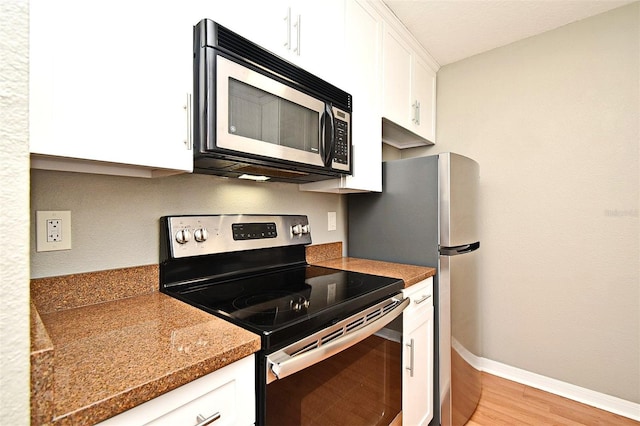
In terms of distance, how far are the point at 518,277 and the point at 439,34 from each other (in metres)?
1.80

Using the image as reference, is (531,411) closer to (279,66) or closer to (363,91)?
(363,91)

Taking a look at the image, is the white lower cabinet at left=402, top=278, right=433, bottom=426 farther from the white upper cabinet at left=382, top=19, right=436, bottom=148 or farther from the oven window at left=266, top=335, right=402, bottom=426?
the white upper cabinet at left=382, top=19, right=436, bottom=148

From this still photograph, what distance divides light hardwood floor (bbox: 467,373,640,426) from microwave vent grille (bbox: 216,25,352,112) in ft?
6.41

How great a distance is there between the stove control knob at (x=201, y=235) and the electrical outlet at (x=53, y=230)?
394mm

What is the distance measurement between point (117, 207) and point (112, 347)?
22.6 inches

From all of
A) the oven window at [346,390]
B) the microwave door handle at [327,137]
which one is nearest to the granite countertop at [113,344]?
the oven window at [346,390]

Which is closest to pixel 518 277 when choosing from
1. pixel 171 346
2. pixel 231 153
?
pixel 231 153

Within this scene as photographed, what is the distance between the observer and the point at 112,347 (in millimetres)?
703

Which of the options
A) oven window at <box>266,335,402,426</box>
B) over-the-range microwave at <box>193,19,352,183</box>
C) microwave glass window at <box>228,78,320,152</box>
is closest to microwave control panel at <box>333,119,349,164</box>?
over-the-range microwave at <box>193,19,352,183</box>

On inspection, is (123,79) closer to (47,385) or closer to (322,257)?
(47,385)

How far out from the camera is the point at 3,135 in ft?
1.12

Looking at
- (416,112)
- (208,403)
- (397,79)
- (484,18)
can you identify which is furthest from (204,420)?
(484,18)

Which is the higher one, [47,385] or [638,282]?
[47,385]

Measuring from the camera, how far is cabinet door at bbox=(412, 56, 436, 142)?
2262mm
